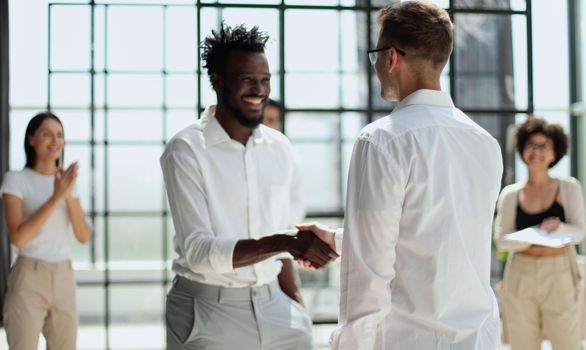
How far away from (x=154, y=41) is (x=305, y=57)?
154 centimetres

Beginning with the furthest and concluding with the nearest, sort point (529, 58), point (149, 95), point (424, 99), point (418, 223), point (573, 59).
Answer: point (573, 59)
point (149, 95)
point (529, 58)
point (424, 99)
point (418, 223)

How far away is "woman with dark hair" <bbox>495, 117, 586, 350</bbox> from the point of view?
4.12m

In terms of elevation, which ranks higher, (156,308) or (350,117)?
(350,117)

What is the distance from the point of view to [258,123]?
2574 millimetres

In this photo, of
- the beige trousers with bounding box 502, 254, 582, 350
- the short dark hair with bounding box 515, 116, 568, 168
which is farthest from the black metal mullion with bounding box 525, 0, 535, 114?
the beige trousers with bounding box 502, 254, 582, 350

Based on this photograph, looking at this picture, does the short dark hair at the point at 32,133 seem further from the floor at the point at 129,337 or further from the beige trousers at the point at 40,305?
the floor at the point at 129,337

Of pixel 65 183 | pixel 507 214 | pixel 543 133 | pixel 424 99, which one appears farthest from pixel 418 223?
pixel 543 133

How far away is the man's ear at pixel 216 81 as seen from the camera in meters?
2.57

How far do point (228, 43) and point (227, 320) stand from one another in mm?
809

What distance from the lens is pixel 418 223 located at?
1703 mm

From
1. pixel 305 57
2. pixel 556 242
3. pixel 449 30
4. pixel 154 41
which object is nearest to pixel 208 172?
pixel 449 30

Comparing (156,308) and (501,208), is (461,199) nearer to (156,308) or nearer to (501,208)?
(501,208)

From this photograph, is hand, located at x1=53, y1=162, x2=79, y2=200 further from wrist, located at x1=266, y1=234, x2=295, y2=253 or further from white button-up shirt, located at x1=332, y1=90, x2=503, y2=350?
white button-up shirt, located at x1=332, y1=90, x2=503, y2=350

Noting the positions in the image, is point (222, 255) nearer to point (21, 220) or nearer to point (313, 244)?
point (313, 244)
